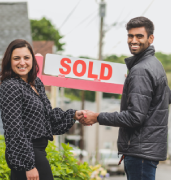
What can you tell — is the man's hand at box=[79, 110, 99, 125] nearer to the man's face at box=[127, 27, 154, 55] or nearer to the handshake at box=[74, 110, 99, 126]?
the handshake at box=[74, 110, 99, 126]

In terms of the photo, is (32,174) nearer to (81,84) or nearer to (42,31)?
(81,84)

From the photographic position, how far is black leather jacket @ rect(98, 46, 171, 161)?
204 centimetres

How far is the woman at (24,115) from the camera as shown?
1.86 metres

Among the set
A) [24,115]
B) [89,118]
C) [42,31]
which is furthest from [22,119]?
[42,31]

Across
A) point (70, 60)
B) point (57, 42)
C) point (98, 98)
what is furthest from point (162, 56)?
point (70, 60)

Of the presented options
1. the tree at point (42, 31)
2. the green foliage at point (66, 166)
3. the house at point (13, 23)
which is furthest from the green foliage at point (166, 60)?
the green foliage at point (66, 166)

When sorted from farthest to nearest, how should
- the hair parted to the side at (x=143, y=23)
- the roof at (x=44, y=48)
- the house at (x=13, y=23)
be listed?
the roof at (x=44, y=48) < the house at (x=13, y=23) < the hair parted to the side at (x=143, y=23)

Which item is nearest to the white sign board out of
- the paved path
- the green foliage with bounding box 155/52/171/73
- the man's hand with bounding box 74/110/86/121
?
the man's hand with bounding box 74/110/86/121

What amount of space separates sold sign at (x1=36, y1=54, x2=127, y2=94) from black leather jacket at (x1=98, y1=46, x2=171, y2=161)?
985 mm

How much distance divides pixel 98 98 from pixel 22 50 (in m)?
10.3

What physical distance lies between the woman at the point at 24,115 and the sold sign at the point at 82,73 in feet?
2.45

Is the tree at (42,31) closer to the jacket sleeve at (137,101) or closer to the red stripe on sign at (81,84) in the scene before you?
the red stripe on sign at (81,84)

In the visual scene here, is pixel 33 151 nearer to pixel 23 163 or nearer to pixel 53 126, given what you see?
pixel 23 163

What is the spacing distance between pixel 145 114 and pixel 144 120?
6cm
